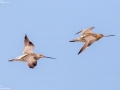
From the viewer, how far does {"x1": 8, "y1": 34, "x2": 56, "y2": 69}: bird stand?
30.1 m

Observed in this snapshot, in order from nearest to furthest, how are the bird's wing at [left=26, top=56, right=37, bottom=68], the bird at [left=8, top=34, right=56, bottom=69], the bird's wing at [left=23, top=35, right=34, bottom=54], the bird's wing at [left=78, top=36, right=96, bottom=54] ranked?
the bird's wing at [left=26, top=56, right=37, bottom=68] → the bird at [left=8, top=34, right=56, bottom=69] → the bird's wing at [left=78, top=36, right=96, bottom=54] → the bird's wing at [left=23, top=35, right=34, bottom=54]

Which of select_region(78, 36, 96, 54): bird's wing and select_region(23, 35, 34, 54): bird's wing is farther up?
select_region(78, 36, 96, 54): bird's wing

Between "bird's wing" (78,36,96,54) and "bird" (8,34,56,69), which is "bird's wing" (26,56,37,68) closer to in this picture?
"bird" (8,34,56,69)

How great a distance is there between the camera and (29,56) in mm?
31188

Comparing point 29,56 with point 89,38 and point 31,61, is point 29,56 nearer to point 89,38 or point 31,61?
point 31,61

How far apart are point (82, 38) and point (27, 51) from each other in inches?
127

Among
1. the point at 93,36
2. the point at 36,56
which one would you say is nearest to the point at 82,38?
the point at 93,36

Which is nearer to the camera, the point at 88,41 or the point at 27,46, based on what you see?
the point at 88,41

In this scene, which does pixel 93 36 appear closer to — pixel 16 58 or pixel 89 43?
pixel 89 43

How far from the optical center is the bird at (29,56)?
30089 millimetres

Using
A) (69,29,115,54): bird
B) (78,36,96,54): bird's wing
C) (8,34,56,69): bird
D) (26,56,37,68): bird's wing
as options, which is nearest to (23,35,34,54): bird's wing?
(8,34,56,69): bird

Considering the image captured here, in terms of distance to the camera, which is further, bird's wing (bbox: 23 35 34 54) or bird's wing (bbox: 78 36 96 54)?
bird's wing (bbox: 23 35 34 54)

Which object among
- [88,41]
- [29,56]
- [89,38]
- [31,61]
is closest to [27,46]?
[29,56]

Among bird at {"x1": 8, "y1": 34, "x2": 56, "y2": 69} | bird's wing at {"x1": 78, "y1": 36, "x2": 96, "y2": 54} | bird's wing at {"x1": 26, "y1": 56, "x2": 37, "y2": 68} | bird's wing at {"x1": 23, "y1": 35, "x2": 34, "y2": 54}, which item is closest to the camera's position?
bird's wing at {"x1": 26, "y1": 56, "x2": 37, "y2": 68}
